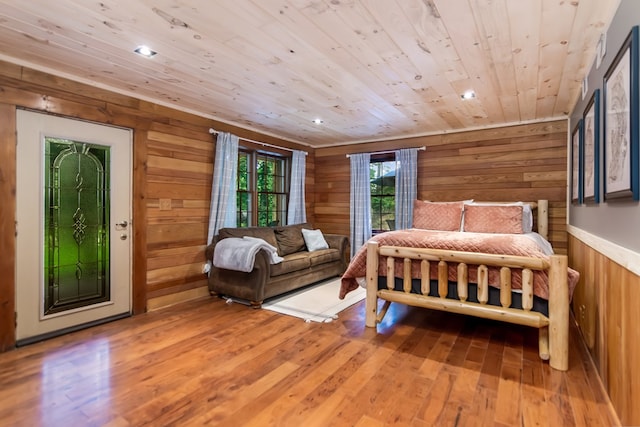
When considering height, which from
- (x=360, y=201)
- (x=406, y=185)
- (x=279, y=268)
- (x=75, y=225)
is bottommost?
(x=279, y=268)

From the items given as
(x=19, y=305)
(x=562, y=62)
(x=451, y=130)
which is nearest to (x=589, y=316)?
(x=562, y=62)

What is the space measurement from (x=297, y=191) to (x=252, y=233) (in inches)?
56.7

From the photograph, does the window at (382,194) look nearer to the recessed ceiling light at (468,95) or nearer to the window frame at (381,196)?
the window frame at (381,196)

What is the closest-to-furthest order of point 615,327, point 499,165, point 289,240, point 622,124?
1. point 622,124
2. point 615,327
3. point 499,165
4. point 289,240

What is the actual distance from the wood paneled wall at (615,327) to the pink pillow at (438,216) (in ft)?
4.87

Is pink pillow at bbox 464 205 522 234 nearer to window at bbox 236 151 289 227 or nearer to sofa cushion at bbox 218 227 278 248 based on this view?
sofa cushion at bbox 218 227 278 248

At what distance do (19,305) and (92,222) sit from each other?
83 cm

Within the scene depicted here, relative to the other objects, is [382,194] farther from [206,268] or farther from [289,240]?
[206,268]

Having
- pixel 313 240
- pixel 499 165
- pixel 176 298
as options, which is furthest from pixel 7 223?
pixel 499 165

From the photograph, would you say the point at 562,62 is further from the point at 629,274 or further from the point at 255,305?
the point at 255,305

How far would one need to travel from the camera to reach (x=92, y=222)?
3074 millimetres

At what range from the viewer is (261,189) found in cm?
511

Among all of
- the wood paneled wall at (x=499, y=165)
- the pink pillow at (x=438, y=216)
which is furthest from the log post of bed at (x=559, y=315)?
the wood paneled wall at (x=499, y=165)

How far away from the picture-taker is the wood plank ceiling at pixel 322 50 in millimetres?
1895
